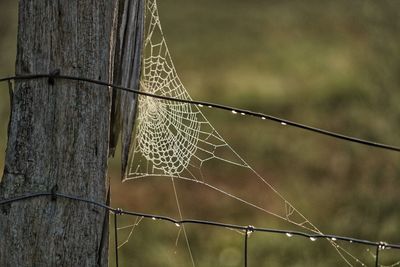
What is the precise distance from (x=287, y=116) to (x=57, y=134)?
10930 millimetres

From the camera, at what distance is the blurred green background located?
7.65 m

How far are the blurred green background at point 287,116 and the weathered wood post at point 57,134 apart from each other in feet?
11.5

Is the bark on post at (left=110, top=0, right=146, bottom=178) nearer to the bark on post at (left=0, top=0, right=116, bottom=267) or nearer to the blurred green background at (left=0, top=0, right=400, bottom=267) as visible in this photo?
the bark on post at (left=0, top=0, right=116, bottom=267)

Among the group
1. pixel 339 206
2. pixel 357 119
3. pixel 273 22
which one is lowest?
pixel 339 206

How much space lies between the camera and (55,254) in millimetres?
2391

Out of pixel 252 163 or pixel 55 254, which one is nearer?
pixel 55 254

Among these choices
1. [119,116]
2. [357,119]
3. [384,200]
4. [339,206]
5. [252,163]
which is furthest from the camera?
[252,163]

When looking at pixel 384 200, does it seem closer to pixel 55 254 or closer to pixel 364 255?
pixel 364 255

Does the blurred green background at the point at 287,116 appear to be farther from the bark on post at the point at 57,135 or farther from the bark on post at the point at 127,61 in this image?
the bark on post at the point at 57,135

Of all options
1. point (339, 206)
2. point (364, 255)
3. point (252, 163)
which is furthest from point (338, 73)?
point (364, 255)

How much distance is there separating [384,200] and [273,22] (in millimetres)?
11875

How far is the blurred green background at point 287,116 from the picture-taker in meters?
7.65

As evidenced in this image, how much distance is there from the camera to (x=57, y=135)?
237cm

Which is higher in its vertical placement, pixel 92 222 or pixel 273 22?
pixel 273 22
